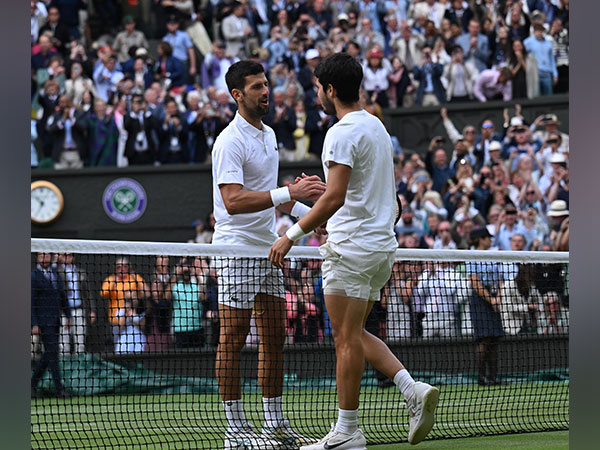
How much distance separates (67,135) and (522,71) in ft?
28.0

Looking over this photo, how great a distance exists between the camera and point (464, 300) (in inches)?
424

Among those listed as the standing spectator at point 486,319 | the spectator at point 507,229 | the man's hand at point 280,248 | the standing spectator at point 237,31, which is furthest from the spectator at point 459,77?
the man's hand at point 280,248

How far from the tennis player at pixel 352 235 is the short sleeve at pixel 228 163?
0.77 meters

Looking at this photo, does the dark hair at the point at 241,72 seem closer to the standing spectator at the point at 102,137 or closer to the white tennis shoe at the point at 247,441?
the white tennis shoe at the point at 247,441

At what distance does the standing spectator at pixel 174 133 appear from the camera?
58.2ft

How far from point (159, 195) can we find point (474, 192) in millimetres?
6130

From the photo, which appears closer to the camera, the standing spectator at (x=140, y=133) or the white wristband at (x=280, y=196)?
the white wristband at (x=280, y=196)

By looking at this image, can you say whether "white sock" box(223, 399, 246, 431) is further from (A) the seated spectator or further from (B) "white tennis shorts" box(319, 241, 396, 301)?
(A) the seated spectator

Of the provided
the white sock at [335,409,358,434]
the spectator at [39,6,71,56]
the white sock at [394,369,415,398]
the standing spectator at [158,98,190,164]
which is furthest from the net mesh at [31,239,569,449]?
the spectator at [39,6,71,56]

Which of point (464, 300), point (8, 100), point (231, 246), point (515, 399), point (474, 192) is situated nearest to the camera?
point (8, 100)

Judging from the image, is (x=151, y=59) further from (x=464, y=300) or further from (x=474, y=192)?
(x=464, y=300)

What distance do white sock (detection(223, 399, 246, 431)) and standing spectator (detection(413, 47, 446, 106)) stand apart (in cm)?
1231

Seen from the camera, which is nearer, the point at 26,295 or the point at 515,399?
the point at 26,295

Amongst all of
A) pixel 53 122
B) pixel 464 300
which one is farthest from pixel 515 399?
pixel 53 122
